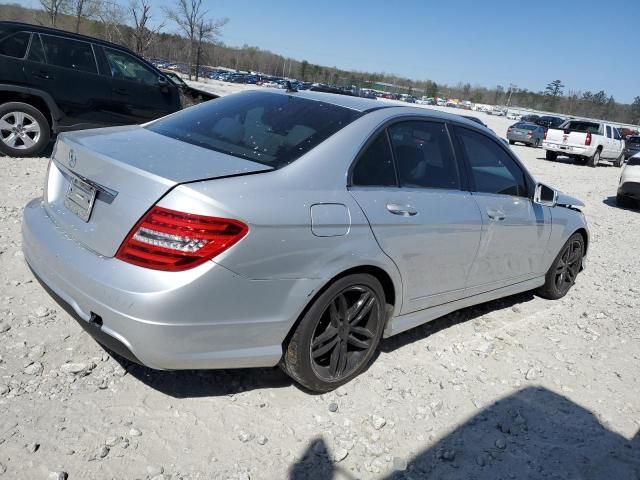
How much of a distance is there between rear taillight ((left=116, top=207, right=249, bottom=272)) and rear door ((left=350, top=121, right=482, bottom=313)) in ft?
2.74

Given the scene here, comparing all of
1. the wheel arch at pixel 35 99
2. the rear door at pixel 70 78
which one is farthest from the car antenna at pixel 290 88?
the wheel arch at pixel 35 99

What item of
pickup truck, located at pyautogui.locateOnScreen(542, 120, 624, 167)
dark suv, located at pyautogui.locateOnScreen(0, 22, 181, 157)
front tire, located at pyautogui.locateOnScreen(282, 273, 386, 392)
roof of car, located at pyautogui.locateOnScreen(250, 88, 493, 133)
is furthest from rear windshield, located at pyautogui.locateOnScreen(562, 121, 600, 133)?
front tire, located at pyautogui.locateOnScreen(282, 273, 386, 392)

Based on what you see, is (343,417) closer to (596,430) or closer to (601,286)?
(596,430)

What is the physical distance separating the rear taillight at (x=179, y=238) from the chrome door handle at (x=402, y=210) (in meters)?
1.04

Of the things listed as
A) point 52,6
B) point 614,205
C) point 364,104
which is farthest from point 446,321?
point 52,6

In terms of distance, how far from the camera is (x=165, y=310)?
7.49ft

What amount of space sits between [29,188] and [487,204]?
199 inches

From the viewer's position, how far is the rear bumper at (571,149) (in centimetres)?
2036

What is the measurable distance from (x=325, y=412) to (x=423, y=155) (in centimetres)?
168

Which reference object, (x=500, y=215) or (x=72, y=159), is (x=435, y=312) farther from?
(x=72, y=159)

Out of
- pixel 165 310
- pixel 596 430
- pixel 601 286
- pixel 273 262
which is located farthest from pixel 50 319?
pixel 601 286

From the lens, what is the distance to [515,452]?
9.34ft

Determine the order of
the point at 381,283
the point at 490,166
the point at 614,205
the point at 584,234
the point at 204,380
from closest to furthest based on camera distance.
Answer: the point at 204,380 < the point at 381,283 < the point at 490,166 < the point at 584,234 < the point at 614,205

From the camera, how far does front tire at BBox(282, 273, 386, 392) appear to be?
2.77 meters
